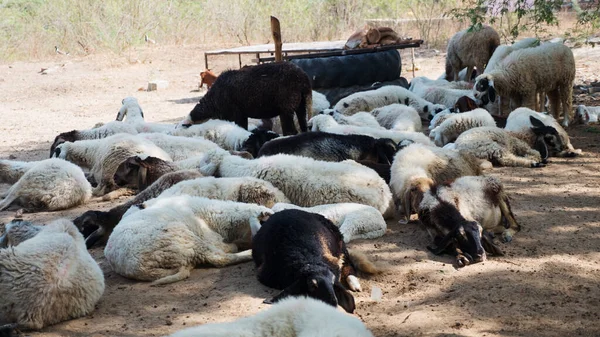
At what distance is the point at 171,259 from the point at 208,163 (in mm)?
2275

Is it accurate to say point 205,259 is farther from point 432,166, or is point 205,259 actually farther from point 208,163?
point 432,166

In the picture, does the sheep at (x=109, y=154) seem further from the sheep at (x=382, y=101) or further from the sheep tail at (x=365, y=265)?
the sheep tail at (x=365, y=265)

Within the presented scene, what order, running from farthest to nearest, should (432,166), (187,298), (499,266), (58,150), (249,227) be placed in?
(58,150) < (432,166) < (249,227) < (499,266) < (187,298)

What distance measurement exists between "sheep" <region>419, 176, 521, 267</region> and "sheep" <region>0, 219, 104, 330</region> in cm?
269

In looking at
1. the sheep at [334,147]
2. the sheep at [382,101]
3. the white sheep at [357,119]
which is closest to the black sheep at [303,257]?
the sheep at [334,147]

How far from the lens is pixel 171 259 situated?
17.6 feet

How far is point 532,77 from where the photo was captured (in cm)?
1131

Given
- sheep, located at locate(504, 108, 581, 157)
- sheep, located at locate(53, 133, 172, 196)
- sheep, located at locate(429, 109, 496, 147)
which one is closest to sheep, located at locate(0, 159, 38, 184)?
sheep, located at locate(53, 133, 172, 196)

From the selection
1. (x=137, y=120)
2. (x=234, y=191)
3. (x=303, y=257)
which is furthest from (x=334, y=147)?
(x=137, y=120)

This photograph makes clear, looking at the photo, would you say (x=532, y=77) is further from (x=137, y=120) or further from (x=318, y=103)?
(x=137, y=120)

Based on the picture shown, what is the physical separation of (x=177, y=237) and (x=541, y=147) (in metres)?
5.49

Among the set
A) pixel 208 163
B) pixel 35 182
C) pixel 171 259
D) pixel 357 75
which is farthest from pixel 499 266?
pixel 357 75

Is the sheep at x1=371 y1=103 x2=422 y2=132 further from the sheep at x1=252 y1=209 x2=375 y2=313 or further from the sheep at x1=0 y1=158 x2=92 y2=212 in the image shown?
the sheep at x1=252 y1=209 x2=375 y2=313

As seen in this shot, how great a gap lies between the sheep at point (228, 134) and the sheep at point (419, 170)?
259 centimetres
